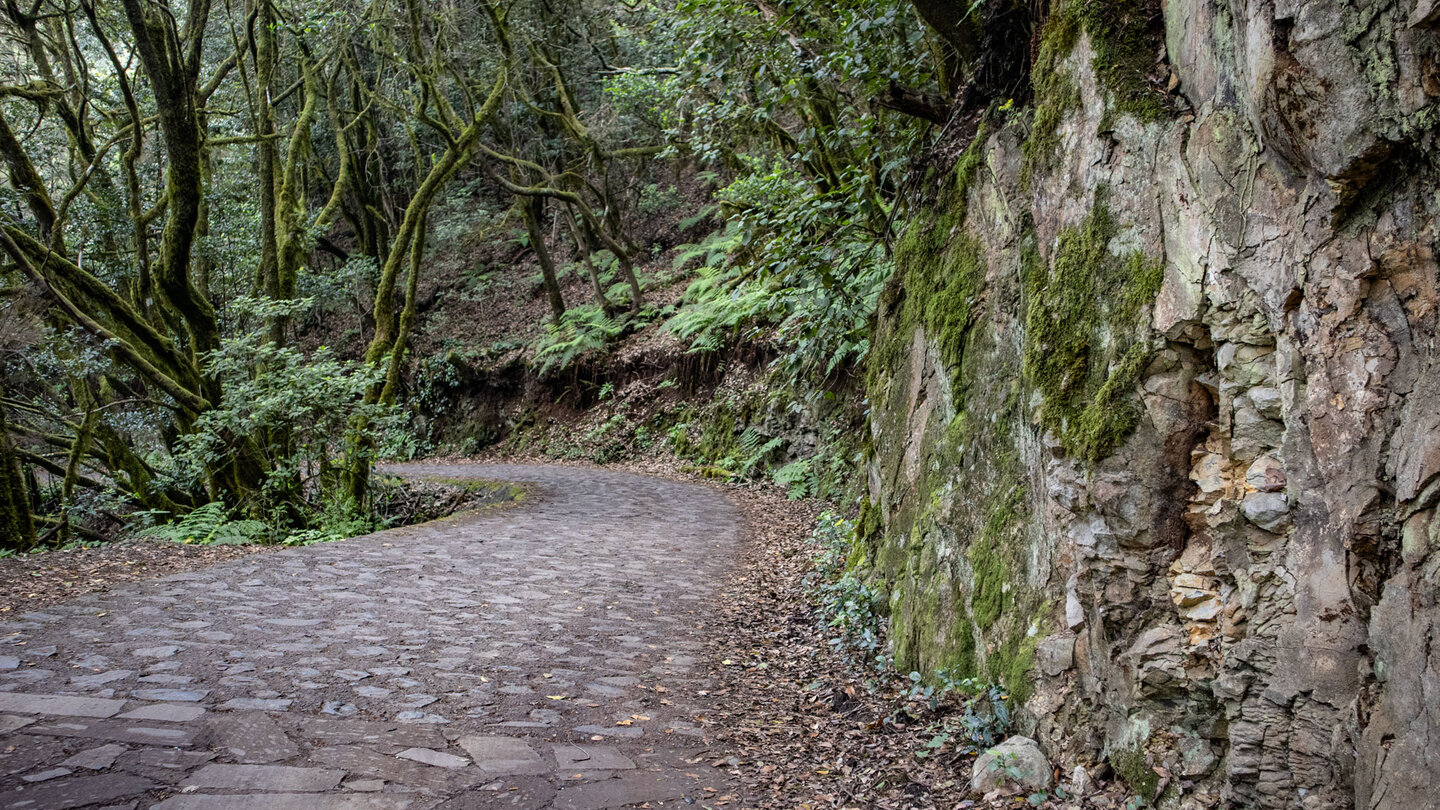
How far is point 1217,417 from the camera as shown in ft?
9.91

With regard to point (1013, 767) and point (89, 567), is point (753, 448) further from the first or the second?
point (1013, 767)

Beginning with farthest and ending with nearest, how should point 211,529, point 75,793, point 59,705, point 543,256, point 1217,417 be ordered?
point 543,256
point 211,529
point 59,705
point 75,793
point 1217,417

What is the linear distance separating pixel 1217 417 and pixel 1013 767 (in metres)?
1.63

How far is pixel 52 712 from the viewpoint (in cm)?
395

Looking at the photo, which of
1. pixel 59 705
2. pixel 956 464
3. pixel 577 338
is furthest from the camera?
pixel 577 338

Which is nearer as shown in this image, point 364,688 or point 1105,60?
point 1105,60

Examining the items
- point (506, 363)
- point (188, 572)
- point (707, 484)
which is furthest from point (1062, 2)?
point (506, 363)

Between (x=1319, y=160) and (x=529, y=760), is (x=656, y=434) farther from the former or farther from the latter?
(x=1319, y=160)

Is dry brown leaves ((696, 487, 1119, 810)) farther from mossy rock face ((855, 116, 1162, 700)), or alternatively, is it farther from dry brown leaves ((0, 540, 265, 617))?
dry brown leaves ((0, 540, 265, 617))

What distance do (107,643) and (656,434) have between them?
13.9 meters

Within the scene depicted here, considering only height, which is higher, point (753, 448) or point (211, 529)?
point (753, 448)

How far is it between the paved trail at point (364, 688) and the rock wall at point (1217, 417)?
6.06 ft

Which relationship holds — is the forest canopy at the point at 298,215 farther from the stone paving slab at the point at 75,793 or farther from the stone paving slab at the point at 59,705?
the stone paving slab at the point at 59,705

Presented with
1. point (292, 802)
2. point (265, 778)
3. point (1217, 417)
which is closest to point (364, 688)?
point (265, 778)
